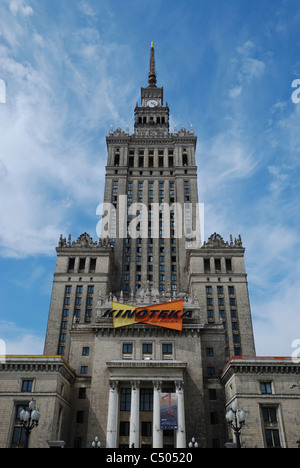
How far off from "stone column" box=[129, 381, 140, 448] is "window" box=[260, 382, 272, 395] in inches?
687

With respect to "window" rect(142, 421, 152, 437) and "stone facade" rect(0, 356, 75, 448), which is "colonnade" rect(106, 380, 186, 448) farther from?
"stone facade" rect(0, 356, 75, 448)

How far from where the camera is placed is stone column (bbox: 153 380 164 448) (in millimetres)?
53716

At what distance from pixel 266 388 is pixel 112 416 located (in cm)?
2184

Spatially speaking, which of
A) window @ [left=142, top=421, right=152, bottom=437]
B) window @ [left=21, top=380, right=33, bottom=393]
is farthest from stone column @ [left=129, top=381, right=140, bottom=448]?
window @ [left=21, top=380, right=33, bottom=393]

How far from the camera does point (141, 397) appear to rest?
59000mm

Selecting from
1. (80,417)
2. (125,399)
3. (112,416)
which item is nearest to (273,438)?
(125,399)

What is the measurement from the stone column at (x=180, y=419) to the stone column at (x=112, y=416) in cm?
866

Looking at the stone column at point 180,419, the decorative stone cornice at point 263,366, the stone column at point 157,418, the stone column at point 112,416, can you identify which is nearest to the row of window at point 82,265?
the stone column at point 112,416

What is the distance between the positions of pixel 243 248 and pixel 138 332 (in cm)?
4255

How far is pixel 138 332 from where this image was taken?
2501 inches

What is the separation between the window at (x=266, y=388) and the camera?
180ft

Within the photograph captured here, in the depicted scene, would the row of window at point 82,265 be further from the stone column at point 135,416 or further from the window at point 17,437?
the window at point 17,437

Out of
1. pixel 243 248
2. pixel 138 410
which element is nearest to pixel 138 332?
pixel 138 410
